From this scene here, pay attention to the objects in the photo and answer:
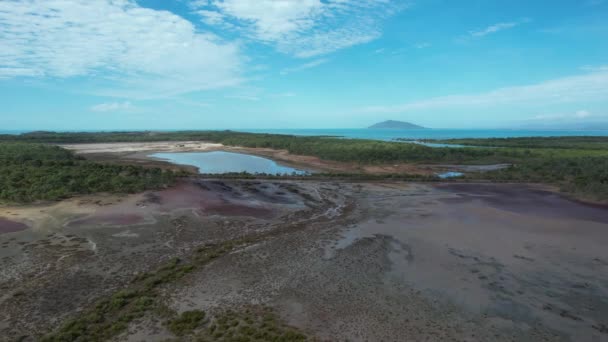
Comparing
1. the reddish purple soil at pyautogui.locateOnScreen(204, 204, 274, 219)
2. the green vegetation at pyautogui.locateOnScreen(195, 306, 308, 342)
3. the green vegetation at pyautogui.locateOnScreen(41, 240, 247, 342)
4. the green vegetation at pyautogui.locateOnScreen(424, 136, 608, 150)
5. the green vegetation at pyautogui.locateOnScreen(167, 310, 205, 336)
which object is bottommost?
the green vegetation at pyautogui.locateOnScreen(195, 306, 308, 342)

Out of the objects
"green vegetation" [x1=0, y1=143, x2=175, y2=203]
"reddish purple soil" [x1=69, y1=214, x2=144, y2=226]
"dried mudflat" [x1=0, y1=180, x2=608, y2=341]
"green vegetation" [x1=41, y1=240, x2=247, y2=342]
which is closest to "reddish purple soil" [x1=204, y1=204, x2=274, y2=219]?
"dried mudflat" [x1=0, y1=180, x2=608, y2=341]

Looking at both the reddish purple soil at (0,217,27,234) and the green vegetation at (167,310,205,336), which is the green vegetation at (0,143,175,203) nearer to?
the reddish purple soil at (0,217,27,234)

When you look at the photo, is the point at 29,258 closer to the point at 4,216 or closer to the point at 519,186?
the point at 4,216

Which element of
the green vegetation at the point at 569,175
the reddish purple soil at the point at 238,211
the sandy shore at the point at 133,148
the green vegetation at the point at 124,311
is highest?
the sandy shore at the point at 133,148

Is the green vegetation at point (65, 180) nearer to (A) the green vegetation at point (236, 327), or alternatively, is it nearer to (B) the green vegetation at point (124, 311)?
(B) the green vegetation at point (124, 311)

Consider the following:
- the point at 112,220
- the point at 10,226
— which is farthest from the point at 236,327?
the point at 10,226

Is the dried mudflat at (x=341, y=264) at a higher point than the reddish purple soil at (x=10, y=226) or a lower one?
lower

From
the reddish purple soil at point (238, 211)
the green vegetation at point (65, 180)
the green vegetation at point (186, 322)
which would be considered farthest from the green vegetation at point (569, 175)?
the green vegetation at point (65, 180)

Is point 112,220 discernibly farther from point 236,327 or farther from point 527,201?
point 527,201
